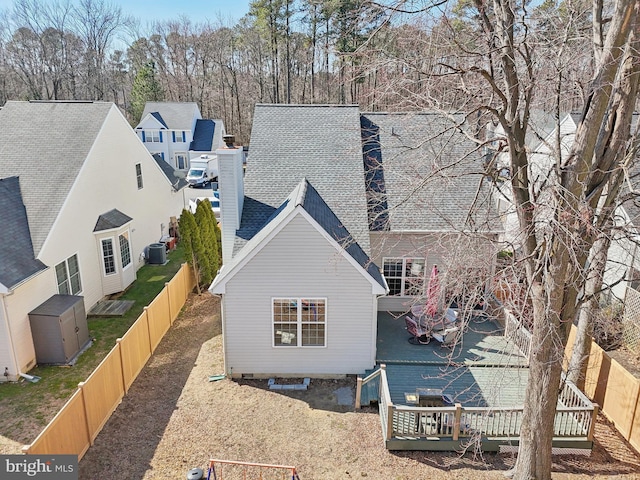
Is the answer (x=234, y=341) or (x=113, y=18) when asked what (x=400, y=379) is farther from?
(x=113, y=18)

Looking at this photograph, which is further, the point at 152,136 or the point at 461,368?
the point at 152,136

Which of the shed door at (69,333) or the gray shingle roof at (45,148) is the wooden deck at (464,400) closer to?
the shed door at (69,333)

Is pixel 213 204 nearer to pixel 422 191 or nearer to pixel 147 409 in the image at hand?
pixel 422 191

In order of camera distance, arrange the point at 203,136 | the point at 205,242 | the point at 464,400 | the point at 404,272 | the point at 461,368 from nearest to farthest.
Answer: the point at 464,400, the point at 461,368, the point at 404,272, the point at 205,242, the point at 203,136

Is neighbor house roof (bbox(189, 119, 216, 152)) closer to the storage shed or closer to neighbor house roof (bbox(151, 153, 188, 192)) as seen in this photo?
neighbor house roof (bbox(151, 153, 188, 192))

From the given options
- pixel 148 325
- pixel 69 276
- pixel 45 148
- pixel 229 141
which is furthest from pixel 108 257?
pixel 229 141

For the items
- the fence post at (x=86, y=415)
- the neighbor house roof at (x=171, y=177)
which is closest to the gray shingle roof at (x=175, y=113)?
the neighbor house roof at (x=171, y=177)
